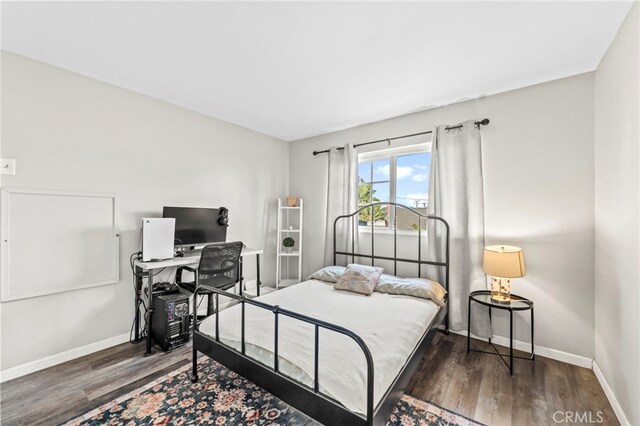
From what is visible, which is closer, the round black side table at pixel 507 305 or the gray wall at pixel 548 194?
the round black side table at pixel 507 305

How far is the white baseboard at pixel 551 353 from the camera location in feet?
7.54

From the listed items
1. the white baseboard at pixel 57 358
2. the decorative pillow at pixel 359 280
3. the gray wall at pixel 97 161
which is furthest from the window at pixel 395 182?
the white baseboard at pixel 57 358

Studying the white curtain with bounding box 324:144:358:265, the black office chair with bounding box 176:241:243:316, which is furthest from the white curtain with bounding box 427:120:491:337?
the black office chair with bounding box 176:241:243:316

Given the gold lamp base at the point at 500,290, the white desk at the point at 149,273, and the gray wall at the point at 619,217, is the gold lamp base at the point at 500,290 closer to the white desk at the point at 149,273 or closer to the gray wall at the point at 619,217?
the gray wall at the point at 619,217

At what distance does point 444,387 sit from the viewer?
80.4 inches

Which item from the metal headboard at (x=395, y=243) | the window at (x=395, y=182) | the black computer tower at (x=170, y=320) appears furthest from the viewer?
the window at (x=395, y=182)

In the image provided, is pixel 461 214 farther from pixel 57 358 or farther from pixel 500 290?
pixel 57 358

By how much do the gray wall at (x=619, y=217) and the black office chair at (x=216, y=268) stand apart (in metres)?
3.10

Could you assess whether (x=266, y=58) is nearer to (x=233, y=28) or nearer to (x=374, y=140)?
(x=233, y=28)

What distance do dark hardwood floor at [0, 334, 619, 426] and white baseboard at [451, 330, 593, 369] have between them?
6 cm

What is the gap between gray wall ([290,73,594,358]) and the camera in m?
2.31

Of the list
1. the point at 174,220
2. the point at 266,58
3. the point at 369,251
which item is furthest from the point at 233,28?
the point at 369,251

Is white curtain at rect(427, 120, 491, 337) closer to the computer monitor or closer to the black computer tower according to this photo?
the computer monitor

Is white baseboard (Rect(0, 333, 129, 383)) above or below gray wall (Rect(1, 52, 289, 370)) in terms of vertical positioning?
below
